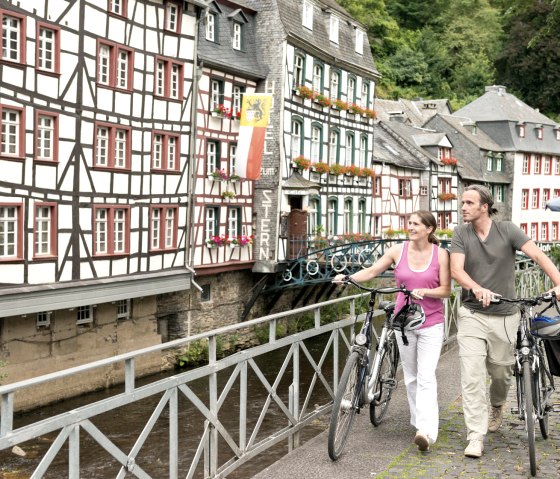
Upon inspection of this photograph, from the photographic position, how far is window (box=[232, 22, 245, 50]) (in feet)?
86.8

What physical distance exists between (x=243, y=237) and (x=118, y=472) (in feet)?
71.0

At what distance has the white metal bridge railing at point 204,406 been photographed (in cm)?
437

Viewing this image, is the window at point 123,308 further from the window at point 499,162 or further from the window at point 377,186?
the window at point 499,162

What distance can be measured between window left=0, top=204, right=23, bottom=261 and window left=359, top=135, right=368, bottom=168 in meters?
19.0

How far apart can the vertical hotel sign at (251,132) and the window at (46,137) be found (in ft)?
22.8

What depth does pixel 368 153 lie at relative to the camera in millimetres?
35656

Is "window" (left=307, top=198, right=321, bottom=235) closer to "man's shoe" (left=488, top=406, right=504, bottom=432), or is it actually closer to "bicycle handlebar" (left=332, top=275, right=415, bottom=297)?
"man's shoe" (left=488, top=406, right=504, bottom=432)

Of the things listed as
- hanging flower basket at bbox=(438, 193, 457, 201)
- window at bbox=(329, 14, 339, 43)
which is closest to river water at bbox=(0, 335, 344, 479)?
window at bbox=(329, 14, 339, 43)

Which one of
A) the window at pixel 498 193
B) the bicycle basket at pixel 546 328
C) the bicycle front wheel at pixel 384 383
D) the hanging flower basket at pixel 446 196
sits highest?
the window at pixel 498 193

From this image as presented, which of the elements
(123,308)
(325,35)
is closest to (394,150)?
(325,35)

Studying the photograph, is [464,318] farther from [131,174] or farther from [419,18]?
[419,18]

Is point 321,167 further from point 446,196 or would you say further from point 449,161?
point 449,161

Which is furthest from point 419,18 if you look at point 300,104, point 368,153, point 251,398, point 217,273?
point 251,398

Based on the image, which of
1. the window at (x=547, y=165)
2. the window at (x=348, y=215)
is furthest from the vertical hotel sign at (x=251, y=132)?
the window at (x=547, y=165)
